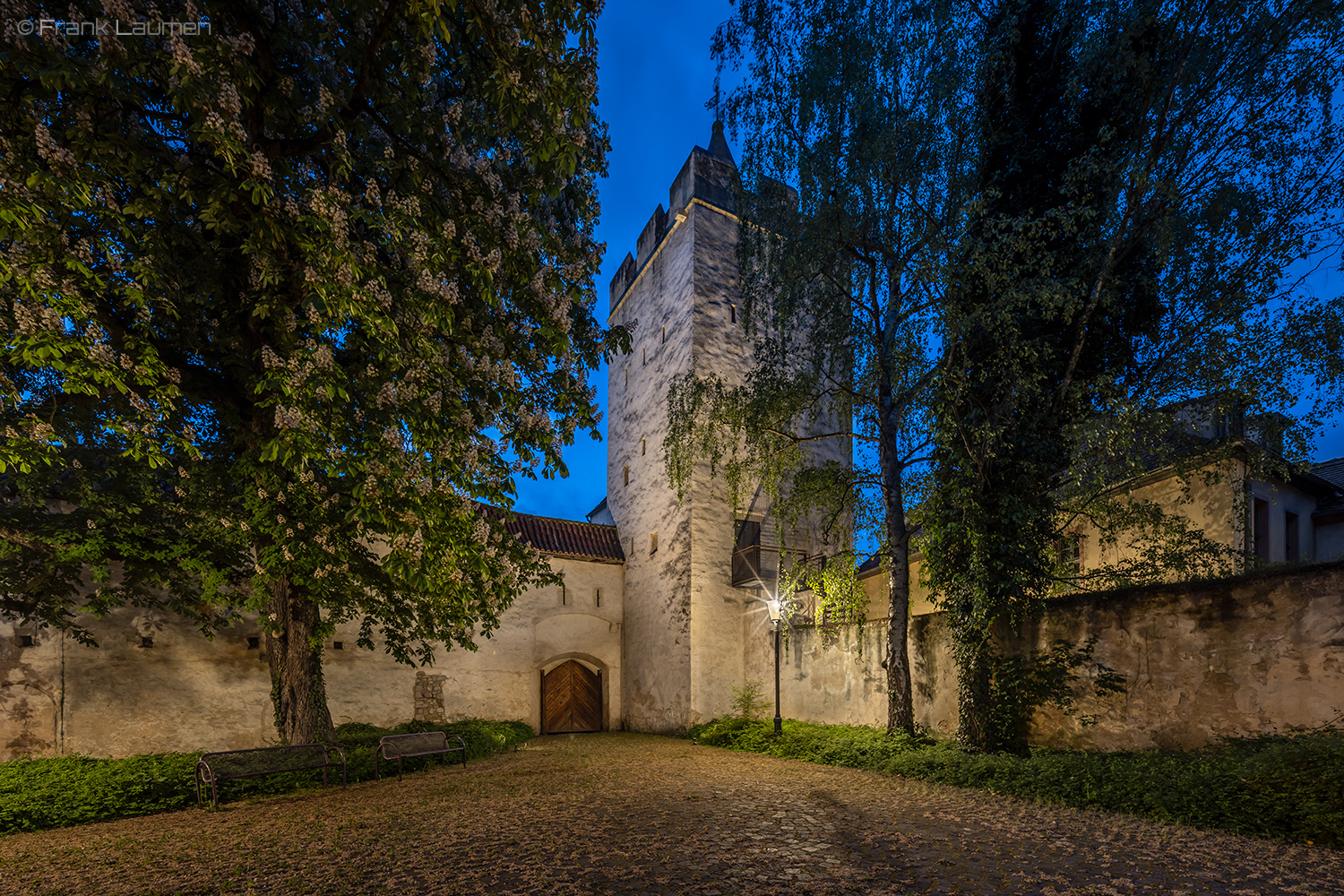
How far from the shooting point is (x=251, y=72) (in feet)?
14.2

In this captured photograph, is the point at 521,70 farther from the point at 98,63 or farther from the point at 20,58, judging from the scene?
the point at 20,58

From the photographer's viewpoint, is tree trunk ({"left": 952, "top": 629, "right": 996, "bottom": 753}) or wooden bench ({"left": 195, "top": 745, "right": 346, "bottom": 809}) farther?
tree trunk ({"left": 952, "top": 629, "right": 996, "bottom": 753})

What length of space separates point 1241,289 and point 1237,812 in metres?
5.47

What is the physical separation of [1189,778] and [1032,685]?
2380 millimetres

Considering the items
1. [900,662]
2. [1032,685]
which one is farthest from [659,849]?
[1032,685]

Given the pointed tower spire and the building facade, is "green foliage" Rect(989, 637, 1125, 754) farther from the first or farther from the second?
the pointed tower spire

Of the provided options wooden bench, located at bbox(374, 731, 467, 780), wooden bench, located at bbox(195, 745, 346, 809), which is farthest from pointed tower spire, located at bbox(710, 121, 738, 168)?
wooden bench, located at bbox(195, 745, 346, 809)

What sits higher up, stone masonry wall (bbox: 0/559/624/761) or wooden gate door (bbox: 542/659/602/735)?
stone masonry wall (bbox: 0/559/624/761)

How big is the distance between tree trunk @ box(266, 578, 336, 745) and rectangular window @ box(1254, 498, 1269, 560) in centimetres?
1635

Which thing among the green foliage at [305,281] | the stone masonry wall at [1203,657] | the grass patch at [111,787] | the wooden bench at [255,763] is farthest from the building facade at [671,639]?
the wooden bench at [255,763]

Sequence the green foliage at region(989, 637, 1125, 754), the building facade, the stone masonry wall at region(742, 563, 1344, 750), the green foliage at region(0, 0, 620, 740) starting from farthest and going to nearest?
the green foliage at region(989, 637, 1125, 754), the building facade, the stone masonry wall at region(742, 563, 1344, 750), the green foliage at region(0, 0, 620, 740)

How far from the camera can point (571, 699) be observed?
15.7m

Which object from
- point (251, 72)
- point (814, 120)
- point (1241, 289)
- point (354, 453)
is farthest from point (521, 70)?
point (1241, 289)

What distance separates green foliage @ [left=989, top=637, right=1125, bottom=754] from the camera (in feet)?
24.4
